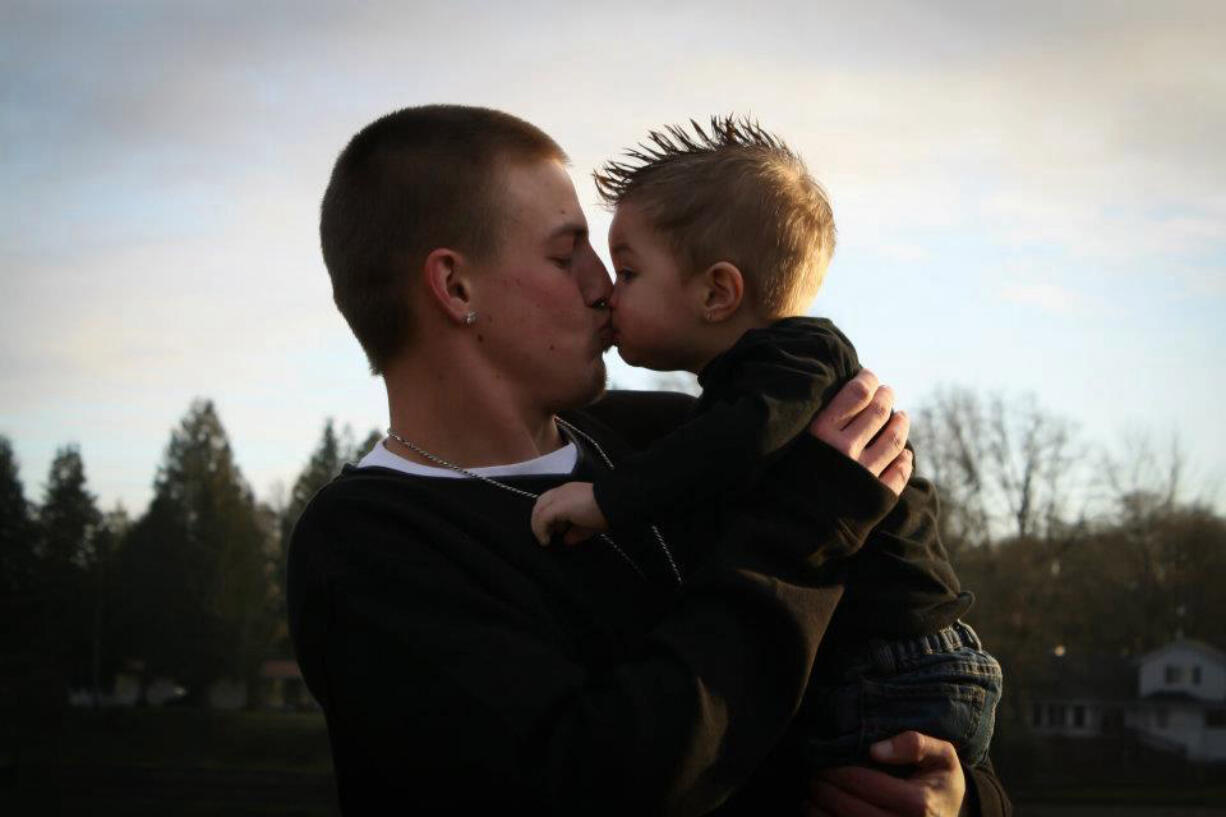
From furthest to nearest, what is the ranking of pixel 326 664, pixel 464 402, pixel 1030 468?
pixel 1030 468
pixel 464 402
pixel 326 664

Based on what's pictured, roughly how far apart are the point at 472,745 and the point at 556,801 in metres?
0.18

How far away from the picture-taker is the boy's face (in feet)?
11.2

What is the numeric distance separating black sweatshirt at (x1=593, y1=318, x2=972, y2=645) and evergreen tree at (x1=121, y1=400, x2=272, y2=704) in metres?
59.5

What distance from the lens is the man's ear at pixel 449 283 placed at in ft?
10.9

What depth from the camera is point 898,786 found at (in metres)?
2.90

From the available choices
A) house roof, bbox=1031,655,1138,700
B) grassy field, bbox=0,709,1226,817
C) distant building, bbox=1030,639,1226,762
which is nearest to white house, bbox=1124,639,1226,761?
distant building, bbox=1030,639,1226,762

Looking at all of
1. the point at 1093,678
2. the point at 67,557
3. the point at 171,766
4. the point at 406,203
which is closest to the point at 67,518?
the point at 67,557

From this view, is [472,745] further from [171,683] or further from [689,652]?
[171,683]

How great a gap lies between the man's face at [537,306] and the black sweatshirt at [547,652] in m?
0.39

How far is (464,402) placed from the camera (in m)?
3.34

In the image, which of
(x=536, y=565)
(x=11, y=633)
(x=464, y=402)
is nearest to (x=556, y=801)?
(x=536, y=565)

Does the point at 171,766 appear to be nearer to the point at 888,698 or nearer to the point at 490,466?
the point at 490,466

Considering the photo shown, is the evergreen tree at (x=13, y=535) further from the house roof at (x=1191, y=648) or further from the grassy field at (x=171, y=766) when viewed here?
the house roof at (x=1191, y=648)

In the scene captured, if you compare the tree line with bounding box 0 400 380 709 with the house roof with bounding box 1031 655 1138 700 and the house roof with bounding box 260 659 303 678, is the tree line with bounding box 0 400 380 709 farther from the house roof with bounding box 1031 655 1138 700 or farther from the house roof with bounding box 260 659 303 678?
the house roof with bounding box 1031 655 1138 700
